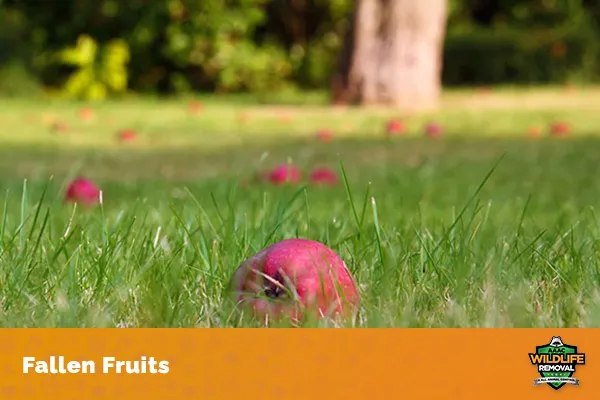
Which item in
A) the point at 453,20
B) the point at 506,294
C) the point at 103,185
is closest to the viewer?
the point at 506,294

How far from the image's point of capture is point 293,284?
2.03 metres

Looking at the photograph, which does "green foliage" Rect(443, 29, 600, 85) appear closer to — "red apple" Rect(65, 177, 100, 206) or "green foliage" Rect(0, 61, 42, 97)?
"green foliage" Rect(0, 61, 42, 97)

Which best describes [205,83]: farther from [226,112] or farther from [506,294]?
[506,294]

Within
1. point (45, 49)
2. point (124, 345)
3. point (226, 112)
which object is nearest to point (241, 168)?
point (226, 112)

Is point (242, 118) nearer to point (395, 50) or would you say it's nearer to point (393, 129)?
point (393, 129)

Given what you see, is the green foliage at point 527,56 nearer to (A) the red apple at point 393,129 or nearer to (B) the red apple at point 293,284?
(A) the red apple at point 393,129

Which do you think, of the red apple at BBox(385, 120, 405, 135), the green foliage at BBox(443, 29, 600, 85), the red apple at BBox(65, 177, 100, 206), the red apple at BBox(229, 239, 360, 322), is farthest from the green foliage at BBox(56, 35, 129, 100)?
the red apple at BBox(229, 239, 360, 322)

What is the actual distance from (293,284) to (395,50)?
1120 cm

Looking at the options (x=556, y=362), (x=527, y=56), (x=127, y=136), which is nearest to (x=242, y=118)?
(x=127, y=136)

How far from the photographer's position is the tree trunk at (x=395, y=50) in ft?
42.6

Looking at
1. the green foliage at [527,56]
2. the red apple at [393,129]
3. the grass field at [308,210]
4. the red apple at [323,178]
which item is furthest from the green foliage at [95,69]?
the red apple at [323,178]

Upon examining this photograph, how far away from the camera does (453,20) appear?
21.3m

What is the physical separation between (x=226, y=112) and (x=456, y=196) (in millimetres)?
7362

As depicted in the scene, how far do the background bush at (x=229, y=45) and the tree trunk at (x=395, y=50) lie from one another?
11.8 ft
